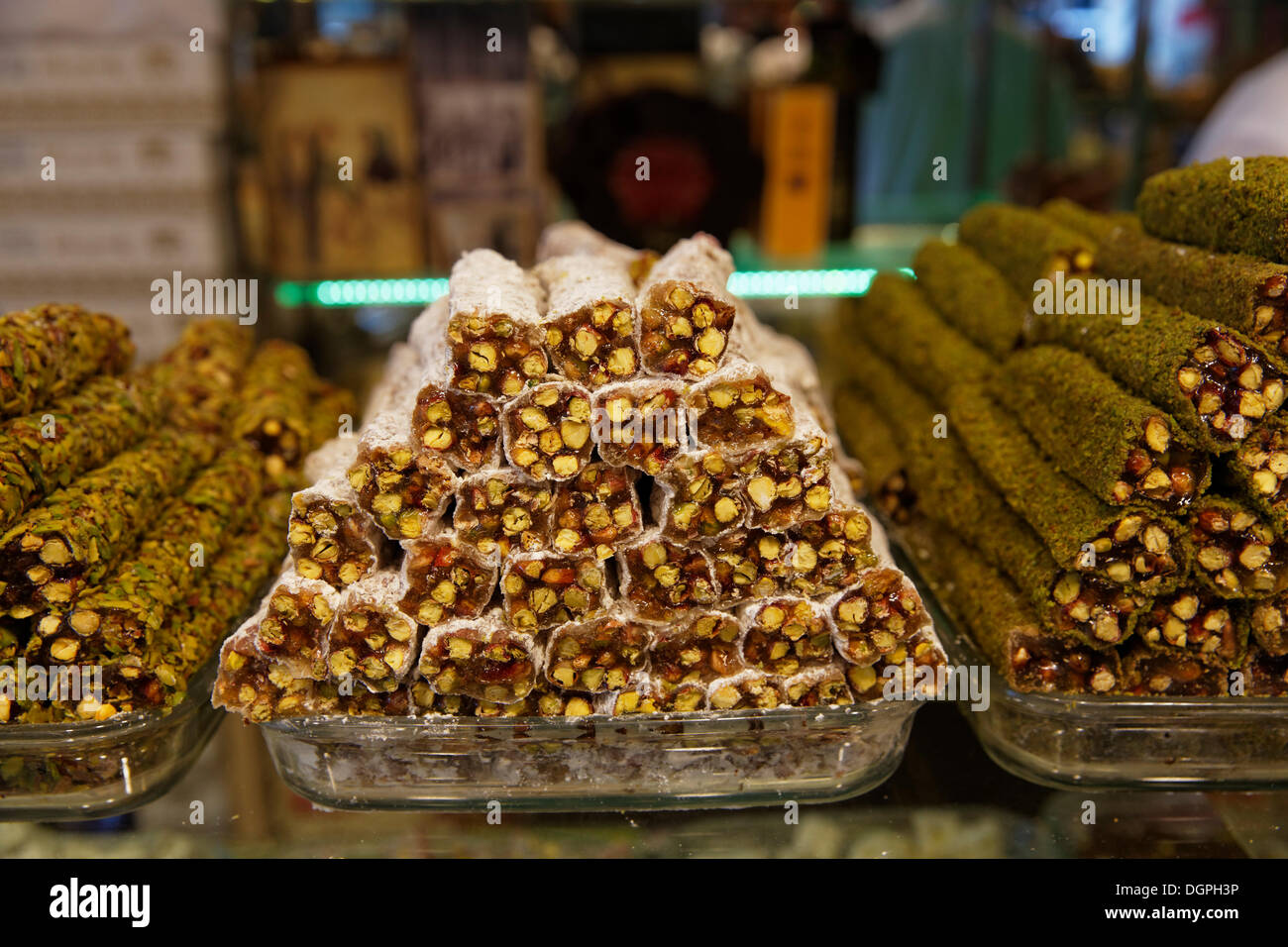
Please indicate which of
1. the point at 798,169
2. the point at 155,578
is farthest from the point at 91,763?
the point at 798,169

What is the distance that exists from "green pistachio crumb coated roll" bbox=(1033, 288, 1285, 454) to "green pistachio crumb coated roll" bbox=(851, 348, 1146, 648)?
258mm

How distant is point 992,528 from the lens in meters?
1.71

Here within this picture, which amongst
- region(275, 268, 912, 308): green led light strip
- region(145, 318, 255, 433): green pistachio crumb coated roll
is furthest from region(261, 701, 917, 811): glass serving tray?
region(275, 268, 912, 308): green led light strip

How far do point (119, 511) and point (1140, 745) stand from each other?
5.10ft

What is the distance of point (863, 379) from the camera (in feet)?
8.29

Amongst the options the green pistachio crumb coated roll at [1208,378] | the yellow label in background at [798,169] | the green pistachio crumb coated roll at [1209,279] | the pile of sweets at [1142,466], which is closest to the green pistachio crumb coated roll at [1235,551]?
the pile of sweets at [1142,466]

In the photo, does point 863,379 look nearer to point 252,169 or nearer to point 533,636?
point 533,636

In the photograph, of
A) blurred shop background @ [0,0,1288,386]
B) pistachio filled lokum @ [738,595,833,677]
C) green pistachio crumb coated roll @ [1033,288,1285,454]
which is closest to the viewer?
green pistachio crumb coated roll @ [1033,288,1285,454]

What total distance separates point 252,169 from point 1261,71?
3.32m

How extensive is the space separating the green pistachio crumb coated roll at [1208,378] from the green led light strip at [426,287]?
1908mm

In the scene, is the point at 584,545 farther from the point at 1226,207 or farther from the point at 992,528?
the point at 1226,207

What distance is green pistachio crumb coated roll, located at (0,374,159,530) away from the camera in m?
1.43

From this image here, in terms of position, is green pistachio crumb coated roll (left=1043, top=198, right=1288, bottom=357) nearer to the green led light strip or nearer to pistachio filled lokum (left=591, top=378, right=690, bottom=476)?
pistachio filled lokum (left=591, top=378, right=690, bottom=476)
